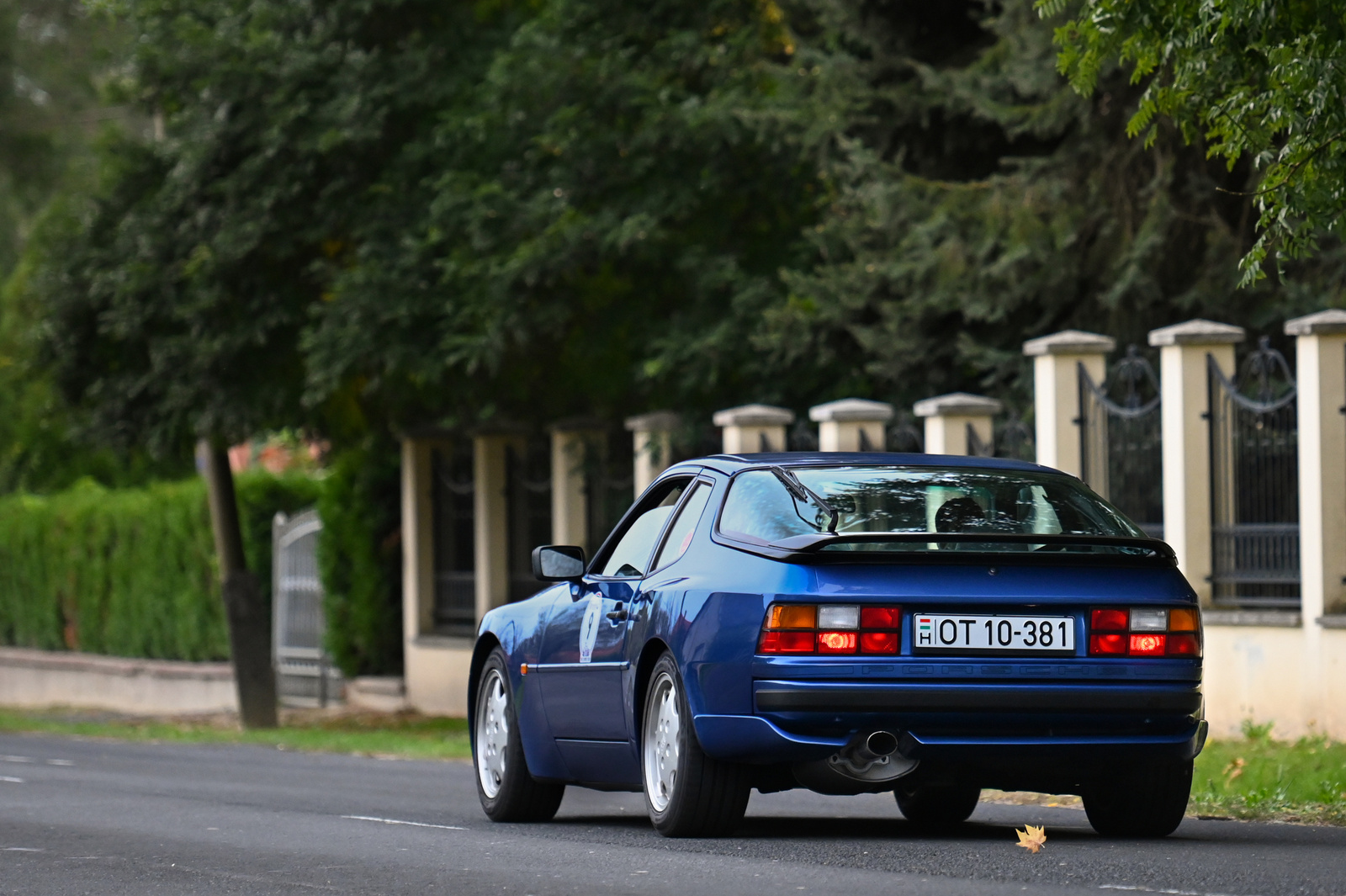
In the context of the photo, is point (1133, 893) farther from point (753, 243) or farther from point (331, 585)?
point (331, 585)

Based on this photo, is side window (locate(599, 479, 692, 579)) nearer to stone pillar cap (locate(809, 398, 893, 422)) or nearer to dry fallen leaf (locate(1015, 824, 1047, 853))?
dry fallen leaf (locate(1015, 824, 1047, 853))

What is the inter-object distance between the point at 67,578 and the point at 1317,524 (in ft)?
84.0

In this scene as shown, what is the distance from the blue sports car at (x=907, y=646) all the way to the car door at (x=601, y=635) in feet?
0.25

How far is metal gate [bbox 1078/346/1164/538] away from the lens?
16188 mm

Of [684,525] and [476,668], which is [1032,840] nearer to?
[684,525]

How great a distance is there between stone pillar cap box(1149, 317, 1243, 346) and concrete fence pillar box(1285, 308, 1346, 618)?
37.9 inches

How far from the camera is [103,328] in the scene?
23.8 m

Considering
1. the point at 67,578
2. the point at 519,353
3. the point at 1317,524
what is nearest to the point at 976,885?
the point at 1317,524

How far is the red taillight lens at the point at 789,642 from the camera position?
26.7 feet

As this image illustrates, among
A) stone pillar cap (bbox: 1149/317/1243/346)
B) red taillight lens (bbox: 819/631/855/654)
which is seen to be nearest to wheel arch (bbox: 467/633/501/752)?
red taillight lens (bbox: 819/631/855/654)

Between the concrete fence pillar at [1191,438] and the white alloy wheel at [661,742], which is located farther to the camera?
the concrete fence pillar at [1191,438]

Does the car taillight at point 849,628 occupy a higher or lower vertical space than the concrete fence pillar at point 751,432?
lower

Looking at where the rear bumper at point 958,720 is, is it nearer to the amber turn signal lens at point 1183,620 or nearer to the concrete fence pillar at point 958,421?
the amber turn signal lens at point 1183,620

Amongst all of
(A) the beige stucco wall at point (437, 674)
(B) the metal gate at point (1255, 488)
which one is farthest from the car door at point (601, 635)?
(A) the beige stucco wall at point (437, 674)
